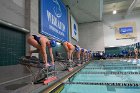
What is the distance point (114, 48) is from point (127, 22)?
144 inches

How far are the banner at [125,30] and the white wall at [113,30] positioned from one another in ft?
1.29

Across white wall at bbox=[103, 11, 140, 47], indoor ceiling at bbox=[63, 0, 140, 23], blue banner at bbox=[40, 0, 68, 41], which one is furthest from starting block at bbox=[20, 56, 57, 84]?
white wall at bbox=[103, 11, 140, 47]

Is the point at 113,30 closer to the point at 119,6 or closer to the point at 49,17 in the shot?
the point at 119,6

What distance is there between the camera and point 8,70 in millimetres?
5031

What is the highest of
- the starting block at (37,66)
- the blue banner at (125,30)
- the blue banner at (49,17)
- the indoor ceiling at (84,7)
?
the indoor ceiling at (84,7)

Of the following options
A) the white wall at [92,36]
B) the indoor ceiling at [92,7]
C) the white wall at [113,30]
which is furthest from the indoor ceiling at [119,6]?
the white wall at [92,36]

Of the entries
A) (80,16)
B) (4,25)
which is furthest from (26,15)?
(80,16)

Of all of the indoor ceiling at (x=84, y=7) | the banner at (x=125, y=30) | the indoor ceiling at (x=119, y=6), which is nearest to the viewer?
the indoor ceiling at (x=84, y=7)

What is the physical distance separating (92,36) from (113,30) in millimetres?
2904

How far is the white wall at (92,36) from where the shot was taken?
65.0ft

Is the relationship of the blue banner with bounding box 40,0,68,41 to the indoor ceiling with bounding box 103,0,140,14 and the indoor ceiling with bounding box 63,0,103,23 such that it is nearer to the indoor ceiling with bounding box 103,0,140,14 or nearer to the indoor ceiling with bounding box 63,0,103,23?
the indoor ceiling with bounding box 63,0,103,23

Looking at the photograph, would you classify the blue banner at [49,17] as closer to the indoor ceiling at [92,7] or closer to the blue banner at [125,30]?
the indoor ceiling at [92,7]

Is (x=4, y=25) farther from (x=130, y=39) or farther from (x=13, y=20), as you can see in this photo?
(x=130, y=39)

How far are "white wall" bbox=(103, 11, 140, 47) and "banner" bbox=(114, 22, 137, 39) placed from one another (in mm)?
394
